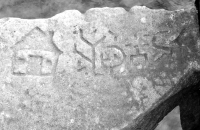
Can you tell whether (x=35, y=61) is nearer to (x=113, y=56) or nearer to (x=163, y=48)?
(x=113, y=56)

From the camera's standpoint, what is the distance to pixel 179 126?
171 cm

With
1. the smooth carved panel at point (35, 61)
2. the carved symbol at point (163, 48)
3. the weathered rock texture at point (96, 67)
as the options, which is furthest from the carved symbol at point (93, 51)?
the carved symbol at point (163, 48)

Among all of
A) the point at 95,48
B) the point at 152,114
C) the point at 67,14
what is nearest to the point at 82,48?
the point at 95,48

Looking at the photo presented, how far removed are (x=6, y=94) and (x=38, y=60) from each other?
0.18 meters

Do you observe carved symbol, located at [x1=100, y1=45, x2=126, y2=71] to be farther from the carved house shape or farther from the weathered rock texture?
the carved house shape

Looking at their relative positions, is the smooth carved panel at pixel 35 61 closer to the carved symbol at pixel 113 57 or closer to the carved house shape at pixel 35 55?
the carved house shape at pixel 35 55

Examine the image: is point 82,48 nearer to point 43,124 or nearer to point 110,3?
point 43,124

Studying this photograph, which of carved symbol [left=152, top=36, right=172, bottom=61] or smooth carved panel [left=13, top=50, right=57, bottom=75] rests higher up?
carved symbol [left=152, top=36, right=172, bottom=61]

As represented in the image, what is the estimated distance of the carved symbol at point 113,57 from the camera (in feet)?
4.11

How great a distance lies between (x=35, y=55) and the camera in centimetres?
125

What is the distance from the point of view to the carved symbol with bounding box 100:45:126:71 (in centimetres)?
125

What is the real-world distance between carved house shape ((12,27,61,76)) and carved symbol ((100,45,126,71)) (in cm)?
19

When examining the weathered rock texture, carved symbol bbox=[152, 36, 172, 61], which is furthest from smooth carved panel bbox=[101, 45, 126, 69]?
carved symbol bbox=[152, 36, 172, 61]

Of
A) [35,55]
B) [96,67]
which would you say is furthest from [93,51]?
[35,55]
